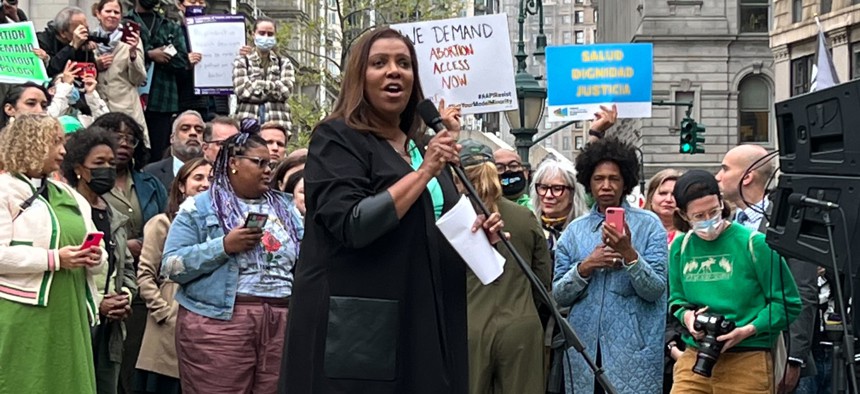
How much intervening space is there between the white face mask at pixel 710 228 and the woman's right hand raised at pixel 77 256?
10.6 ft

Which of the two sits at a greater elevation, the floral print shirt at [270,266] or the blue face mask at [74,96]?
the blue face mask at [74,96]

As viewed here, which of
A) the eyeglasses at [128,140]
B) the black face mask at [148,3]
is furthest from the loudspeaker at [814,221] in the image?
the black face mask at [148,3]

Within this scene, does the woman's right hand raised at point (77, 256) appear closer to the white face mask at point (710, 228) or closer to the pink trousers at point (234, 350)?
the pink trousers at point (234, 350)

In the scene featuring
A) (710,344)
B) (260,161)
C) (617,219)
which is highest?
(260,161)

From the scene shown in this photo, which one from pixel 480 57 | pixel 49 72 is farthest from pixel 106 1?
pixel 480 57

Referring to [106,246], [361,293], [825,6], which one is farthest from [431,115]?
[825,6]

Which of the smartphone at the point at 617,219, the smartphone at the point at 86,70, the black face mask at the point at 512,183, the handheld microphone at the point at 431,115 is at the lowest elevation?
the smartphone at the point at 617,219

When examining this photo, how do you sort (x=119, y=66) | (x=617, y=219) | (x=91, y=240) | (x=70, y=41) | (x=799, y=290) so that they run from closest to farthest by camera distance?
1. (x=91, y=240)
2. (x=617, y=219)
3. (x=799, y=290)
4. (x=70, y=41)
5. (x=119, y=66)

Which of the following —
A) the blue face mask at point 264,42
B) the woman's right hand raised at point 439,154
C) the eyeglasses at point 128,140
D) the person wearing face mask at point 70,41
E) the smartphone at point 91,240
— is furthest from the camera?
the blue face mask at point 264,42

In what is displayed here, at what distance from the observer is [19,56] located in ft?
37.5

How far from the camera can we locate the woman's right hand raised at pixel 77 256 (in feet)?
24.2

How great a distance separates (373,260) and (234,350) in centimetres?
289

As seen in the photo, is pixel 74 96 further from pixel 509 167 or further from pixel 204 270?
pixel 204 270

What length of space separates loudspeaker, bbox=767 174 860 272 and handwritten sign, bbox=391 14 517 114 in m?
5.14
